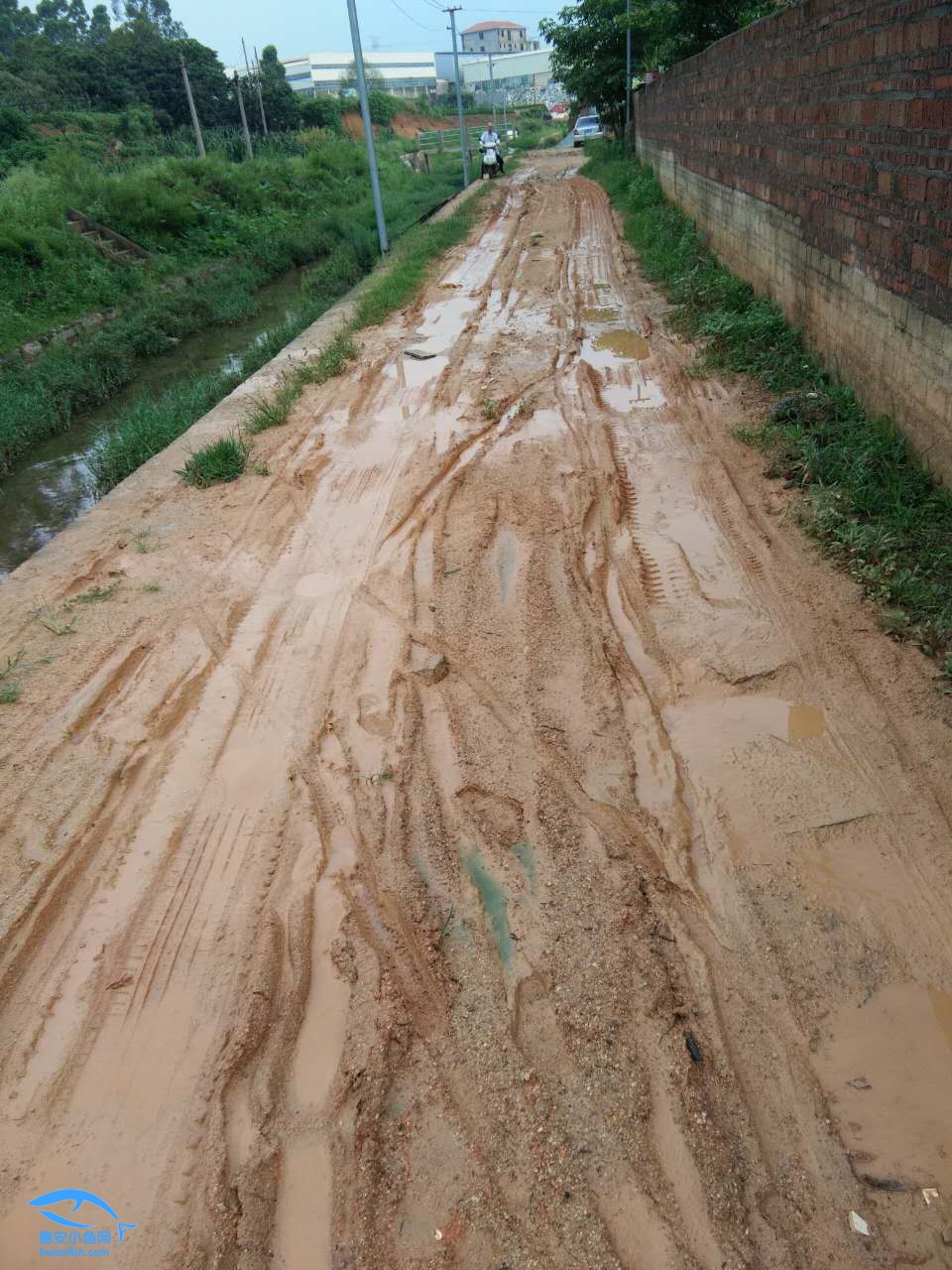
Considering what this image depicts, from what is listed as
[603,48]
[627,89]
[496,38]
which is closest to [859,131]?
[627,89]

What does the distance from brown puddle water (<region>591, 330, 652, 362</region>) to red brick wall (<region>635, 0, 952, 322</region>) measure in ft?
6.00

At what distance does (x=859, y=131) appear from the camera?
5941 millimetres

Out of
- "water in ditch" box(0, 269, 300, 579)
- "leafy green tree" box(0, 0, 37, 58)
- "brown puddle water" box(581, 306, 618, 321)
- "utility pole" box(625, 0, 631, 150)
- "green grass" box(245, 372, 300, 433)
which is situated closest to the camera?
"water in ditch" box(0, 269, 300, 579)

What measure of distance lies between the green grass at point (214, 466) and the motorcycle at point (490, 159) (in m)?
24.6

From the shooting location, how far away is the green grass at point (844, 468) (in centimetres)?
423

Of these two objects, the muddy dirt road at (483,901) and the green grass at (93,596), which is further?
the green grass at (93,596)

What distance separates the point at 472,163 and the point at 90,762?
37.1m

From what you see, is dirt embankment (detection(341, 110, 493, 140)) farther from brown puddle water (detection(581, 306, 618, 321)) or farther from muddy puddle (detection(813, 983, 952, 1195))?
muddy puddle (detection(813, 983, 952, 1195))

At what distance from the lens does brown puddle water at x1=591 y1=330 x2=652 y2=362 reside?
868cm

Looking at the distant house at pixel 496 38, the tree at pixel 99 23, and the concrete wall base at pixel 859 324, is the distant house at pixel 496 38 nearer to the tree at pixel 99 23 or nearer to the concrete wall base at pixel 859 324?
the tree at pixel 99 23

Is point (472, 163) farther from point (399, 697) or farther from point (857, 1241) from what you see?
point (857, 1241)

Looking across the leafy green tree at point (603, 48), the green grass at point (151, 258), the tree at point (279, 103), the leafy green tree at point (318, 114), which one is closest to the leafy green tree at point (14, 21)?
the tree at point (279, 103)

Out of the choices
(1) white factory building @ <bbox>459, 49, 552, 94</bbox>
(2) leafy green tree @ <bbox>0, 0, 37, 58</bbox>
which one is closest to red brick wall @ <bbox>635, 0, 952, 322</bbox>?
(2) leafy green tree @ <bbox>0, 0, 37, 58</bbox>

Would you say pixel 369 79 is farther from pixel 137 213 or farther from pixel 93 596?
pixel 93 596
